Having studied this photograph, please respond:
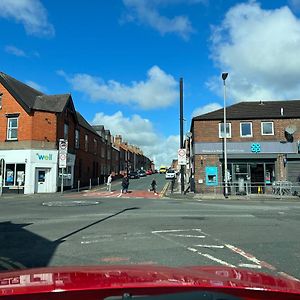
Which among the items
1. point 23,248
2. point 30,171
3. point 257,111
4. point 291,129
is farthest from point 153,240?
point 30,171

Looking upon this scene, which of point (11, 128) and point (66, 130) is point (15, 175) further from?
point (66, 130)

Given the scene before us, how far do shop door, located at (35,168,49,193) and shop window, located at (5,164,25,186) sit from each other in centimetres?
128

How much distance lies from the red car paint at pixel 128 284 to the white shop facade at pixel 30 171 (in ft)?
113

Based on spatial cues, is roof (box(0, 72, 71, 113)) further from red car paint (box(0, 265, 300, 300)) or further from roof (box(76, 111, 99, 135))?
red car paint (box(0, 265, 300, 300))

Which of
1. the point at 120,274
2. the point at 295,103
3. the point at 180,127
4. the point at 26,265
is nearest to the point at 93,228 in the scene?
the point at 26,265

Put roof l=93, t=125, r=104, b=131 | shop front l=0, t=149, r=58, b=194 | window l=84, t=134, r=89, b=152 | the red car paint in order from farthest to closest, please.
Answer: roof l=93, t=125, r=104, b=131, window l=84, t=134, r=89, b=152, shop front l=0, t=149, r=58, b=194, the red car paint

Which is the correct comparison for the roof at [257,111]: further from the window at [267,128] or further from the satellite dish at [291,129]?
the satellite dish at [291,129]

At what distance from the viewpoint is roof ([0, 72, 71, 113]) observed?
37.3 metres

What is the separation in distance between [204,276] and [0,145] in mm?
36964

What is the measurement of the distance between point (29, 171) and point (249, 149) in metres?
19.0

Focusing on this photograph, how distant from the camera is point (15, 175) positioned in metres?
36.6

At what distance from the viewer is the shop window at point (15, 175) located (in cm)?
3647

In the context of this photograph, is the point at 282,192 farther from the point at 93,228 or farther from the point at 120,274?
the point at 120,274

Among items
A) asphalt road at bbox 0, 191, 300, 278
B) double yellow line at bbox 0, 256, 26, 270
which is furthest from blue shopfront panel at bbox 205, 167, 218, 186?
double yellow line at bbox 0, 256, 26, 270
